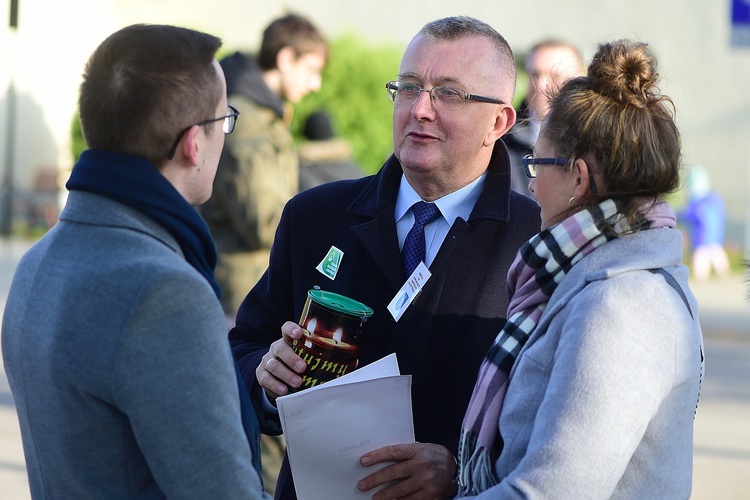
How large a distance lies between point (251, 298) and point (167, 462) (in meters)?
1.36

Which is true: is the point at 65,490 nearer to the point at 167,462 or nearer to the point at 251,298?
the point at 167,462

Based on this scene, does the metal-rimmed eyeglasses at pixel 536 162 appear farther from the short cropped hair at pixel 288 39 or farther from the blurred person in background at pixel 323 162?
the blurred person in background at pixel 323 162

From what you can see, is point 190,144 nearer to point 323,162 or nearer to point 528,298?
point 528,298

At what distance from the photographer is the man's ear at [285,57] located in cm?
571

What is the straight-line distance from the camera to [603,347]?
6.75 feet

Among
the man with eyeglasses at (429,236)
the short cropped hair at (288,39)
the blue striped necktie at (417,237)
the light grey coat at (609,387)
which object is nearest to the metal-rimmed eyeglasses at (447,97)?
the man with eyeglasses at (429,236)

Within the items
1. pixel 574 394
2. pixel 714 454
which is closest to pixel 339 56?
pixel 714 454

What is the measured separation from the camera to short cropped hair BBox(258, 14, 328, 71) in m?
5.64

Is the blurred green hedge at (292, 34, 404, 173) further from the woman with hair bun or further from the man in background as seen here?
the woman with hair bun

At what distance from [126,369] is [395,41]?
21.6 meters

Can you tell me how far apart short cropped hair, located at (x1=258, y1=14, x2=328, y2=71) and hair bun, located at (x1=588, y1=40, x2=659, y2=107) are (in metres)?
3.48

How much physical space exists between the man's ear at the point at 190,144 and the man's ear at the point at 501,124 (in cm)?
123

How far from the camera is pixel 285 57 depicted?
5727 millimetres

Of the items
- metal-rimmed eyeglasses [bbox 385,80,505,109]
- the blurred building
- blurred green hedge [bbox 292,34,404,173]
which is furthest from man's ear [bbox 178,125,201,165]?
the blurred building
